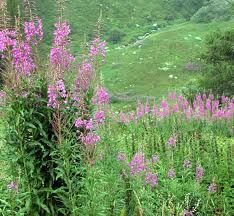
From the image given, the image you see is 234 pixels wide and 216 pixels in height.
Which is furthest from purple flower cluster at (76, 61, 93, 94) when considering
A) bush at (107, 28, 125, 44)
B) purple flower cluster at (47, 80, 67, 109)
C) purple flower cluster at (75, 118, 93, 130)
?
bush at (107, 28, 125, 44)

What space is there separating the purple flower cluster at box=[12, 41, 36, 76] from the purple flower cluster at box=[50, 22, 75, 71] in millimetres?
354

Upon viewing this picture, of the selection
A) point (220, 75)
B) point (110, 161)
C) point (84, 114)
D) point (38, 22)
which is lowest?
point (220, 75)

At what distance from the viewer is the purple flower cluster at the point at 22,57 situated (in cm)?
738

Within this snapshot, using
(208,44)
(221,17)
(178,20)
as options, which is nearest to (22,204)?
(208,44)

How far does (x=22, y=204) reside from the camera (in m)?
7.36

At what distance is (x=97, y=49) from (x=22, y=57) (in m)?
1.10

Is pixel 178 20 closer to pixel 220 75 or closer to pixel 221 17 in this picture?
pixel 221 17

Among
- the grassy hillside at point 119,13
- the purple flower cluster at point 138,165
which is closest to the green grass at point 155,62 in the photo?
the grassy hillside at point 119,13

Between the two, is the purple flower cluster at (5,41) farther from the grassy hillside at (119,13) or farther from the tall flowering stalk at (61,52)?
the grassy hillside at (119,13)

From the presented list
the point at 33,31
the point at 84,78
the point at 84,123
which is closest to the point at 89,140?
the point at 84,123

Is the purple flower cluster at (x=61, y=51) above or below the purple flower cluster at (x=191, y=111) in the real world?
above

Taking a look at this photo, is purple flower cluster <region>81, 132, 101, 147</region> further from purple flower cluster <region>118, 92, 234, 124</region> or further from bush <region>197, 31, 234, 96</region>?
bush <region>197, 31, 234, 96</region>

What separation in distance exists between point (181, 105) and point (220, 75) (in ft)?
30.9

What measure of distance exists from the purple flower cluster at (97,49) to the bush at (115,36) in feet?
178
